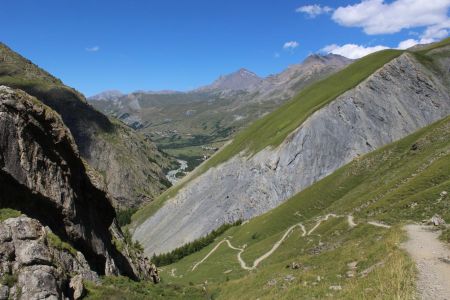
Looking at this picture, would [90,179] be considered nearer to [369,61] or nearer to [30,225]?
[30,225]

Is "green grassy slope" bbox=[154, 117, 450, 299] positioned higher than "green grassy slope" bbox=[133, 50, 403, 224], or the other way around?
"green grassy slope" bbox=[133, 50, 403, 224]

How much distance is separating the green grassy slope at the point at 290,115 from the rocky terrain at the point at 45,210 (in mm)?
93087

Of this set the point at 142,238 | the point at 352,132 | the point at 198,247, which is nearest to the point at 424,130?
the point at 352,132

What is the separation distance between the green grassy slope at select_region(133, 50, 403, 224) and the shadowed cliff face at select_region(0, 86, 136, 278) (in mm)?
93444

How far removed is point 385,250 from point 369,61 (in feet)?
453

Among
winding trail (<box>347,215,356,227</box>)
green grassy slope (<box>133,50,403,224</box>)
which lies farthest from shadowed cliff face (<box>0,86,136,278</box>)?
green grassy slope (<box>133,50,403,224</box>)

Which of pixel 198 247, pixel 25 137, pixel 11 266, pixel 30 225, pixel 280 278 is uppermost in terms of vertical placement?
pixel 25 137

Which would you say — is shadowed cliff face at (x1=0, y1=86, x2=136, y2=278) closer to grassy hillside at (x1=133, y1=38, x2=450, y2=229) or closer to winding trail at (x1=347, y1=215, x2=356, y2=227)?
winding trail at (x1=347, y1=215, x2=356, y2=227)

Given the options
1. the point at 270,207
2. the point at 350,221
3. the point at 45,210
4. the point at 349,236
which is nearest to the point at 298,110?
the point at 270,207

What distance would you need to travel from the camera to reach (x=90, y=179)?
39.2 meters

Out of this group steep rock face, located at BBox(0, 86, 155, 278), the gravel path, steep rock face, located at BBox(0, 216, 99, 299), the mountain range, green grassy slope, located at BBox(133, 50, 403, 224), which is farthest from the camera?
green grassy slope, located at BBox(133, 50, 403, 224)

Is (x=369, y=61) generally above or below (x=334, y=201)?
above

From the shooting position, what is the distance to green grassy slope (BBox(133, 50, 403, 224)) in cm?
13475

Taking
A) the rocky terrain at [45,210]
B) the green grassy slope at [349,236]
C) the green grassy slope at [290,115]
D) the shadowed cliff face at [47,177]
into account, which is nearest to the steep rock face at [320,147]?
the green grassy slope at [290,115]
